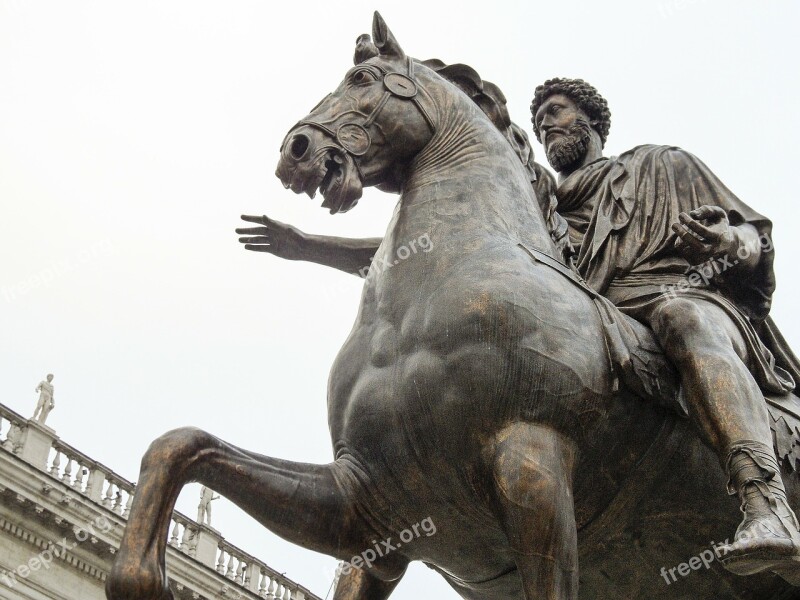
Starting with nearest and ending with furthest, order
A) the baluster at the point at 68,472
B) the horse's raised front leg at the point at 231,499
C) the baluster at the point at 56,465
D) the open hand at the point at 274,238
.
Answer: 1. the horse's raised front leg at the point at 231,499
2. the open hand at the point at 274,238
3. the baluster at the point at 56,465
4. the baluster at the point at 68,472

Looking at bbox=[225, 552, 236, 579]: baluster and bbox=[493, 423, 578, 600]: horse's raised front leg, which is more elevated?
bbox=[225, 552, 236, 579]: baluster

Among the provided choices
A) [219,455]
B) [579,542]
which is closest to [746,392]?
[579,542]

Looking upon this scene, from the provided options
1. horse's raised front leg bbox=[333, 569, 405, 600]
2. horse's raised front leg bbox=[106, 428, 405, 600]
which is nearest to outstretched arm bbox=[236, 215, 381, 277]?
horse's raised front leg bbox=[106, 428, 405, 600]

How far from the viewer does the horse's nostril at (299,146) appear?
14.9ft

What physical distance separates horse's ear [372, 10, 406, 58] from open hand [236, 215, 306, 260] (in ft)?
2.80

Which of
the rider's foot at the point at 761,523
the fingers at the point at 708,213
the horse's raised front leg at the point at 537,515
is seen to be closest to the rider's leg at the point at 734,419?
the rider's foot at the point at 761,523

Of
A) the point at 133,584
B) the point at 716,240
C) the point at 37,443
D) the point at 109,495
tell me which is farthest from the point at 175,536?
the point at 133,584

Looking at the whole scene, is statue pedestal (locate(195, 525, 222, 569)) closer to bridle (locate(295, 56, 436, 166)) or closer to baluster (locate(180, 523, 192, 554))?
baluster (locate(180, 523, 192, 554))

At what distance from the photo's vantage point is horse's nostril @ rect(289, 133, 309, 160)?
14.9 ft

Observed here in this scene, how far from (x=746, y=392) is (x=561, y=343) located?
2.10 ft

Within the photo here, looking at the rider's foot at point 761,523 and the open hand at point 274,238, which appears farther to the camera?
the open hand at point 274,238

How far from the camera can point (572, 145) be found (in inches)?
227

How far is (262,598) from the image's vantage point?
78.1 ft

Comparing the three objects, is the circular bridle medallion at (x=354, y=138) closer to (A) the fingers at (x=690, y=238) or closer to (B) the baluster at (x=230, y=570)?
(A) the fingers at (x=690, y=238)
